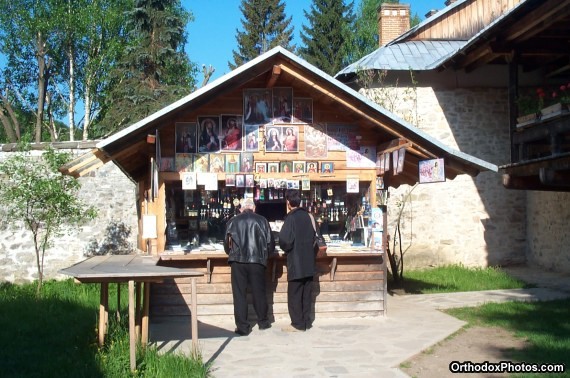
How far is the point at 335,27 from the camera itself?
102 ft

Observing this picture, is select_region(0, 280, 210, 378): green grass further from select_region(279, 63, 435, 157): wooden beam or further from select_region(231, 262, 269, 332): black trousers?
select_region(279, 63, 435, 157): wooden beam

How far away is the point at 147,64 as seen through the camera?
25562mm

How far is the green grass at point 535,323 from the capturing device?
22.0 feet

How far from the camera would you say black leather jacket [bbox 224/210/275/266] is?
26.3 feet

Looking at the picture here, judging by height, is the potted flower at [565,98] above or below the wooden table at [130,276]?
above

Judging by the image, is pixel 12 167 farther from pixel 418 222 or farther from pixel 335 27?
pixel 335 27

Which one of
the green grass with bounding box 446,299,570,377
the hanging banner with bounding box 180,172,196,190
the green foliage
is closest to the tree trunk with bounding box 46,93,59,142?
the green foliage

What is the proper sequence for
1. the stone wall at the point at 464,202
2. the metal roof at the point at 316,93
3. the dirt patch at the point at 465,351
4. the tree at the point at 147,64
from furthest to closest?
the tree at the point at 147,64, the stone wall at the point at 464,202, the metal roof at the point at 316,93, the dirt patch at the point at 465,351

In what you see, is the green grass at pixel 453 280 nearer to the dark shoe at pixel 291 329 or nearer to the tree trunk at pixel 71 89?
the dark shoe at pixel 291 329

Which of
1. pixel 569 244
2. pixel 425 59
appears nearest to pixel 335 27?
pixel 425 59

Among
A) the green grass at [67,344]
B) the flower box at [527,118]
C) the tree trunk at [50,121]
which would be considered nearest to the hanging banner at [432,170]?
the green grass at [67,344]

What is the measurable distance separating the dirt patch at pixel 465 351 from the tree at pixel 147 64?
18.7 m

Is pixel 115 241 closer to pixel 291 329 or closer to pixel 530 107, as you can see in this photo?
pixel 291 329

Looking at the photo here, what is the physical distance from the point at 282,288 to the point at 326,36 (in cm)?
2409
